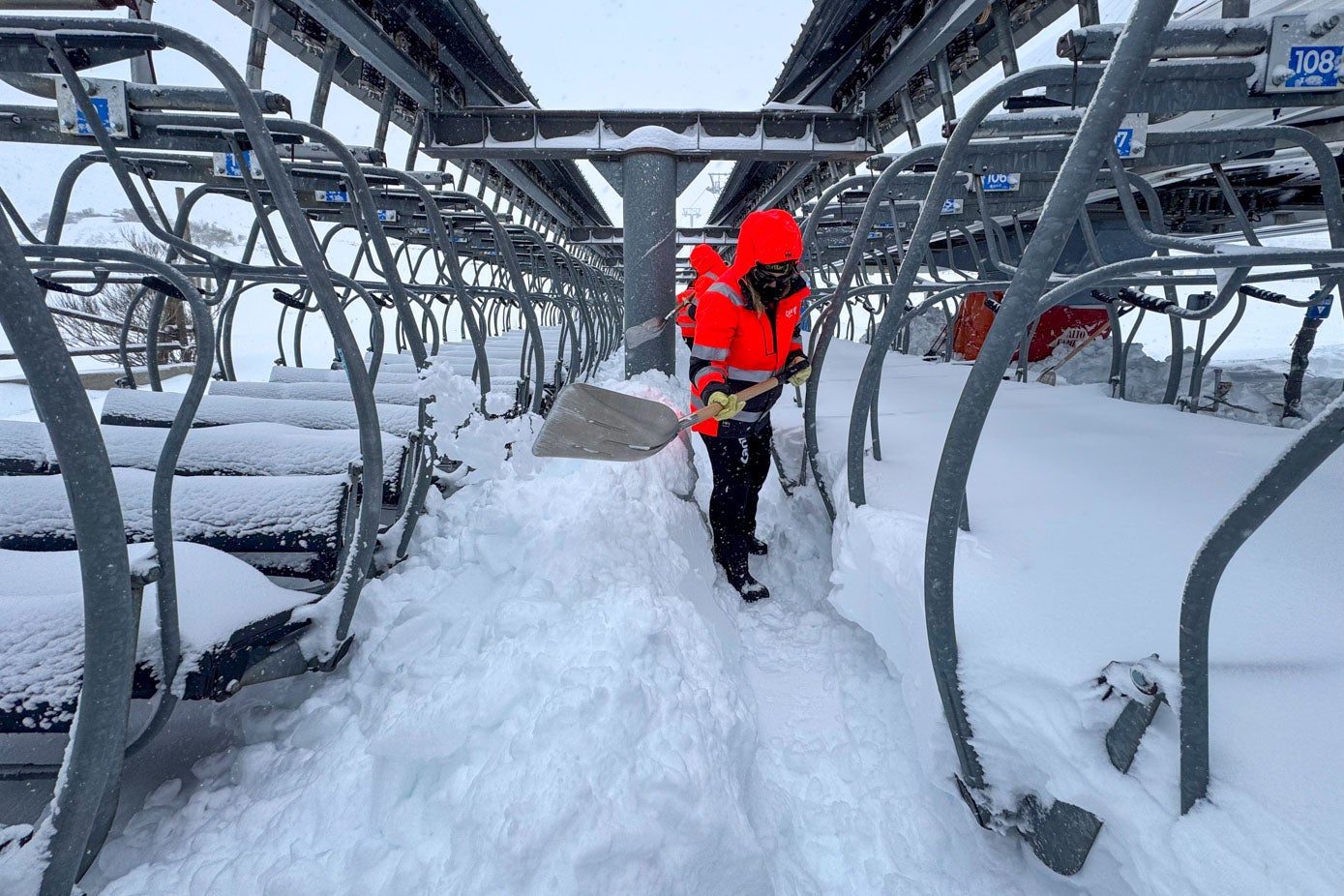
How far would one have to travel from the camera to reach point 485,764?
4.18ft

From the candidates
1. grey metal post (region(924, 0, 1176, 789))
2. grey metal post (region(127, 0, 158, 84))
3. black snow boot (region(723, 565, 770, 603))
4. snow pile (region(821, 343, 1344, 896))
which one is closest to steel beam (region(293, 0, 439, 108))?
grey metal post (region(127, 0, 158, 84))

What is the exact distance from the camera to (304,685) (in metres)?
1.61

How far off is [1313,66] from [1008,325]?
4.67 ft

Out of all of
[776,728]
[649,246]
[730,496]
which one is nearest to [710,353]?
[730,496]

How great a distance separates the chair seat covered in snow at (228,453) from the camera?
→ 208 centimetres

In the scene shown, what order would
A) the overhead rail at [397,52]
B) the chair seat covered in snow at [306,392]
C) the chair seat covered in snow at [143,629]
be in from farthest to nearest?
1. the overhead rail at [397,52]
2. the chair seat covered in snow at [306,392]
3. the chair seat covered in snow at [143,629]

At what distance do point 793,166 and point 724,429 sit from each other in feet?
16.5

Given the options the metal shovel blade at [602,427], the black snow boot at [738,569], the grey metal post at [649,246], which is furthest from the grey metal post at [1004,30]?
the black snow boot at [738,569]

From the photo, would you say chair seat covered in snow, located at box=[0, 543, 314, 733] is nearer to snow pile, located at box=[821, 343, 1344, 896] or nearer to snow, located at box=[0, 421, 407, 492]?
snow, located at box=[0, 421, 407, 492]

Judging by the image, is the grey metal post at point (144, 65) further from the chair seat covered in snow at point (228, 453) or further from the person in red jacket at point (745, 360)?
the person in red jacket at point (745, 360)

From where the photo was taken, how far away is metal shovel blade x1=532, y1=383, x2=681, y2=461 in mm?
2316

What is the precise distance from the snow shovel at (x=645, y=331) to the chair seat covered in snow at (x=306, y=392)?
2.39m

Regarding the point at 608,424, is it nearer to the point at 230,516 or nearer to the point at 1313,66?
the point at 230,516

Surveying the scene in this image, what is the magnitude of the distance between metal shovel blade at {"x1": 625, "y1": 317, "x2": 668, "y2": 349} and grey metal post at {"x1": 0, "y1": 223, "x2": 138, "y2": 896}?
15.3ft
